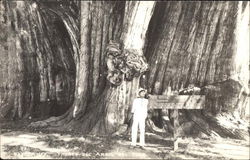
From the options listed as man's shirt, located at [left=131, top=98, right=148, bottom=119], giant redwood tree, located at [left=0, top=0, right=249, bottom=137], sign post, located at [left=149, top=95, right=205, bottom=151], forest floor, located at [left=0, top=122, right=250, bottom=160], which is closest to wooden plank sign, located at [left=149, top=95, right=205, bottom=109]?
sign post, located at [left=149, top=95, right=205, bottom=151]

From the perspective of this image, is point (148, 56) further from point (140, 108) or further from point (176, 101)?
point (140, 108)

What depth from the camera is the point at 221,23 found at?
7.64 metres

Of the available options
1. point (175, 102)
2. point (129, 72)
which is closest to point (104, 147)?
point (175, 102)

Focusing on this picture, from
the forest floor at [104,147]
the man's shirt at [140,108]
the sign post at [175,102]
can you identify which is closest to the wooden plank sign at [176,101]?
the sign post at [175,102]

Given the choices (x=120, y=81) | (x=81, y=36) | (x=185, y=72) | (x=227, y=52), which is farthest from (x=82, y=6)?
(x=227, y=52)

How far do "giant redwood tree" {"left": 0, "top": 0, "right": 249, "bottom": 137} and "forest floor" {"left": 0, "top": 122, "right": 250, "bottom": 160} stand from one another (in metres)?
0.48

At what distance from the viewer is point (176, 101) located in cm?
660

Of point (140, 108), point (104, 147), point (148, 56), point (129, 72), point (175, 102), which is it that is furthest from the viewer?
point (148, 56)

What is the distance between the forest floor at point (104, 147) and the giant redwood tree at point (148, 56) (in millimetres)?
484

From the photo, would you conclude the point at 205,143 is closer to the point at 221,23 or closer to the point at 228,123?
the point at 228,123

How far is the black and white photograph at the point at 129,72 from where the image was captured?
279 inches

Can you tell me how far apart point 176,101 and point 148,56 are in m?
1.57

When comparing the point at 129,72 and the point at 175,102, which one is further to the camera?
the point at 129,72

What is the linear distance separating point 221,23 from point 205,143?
8.05ft
